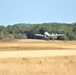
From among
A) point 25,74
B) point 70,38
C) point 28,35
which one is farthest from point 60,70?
point 28,35

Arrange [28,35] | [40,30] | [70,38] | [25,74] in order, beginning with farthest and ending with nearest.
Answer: [40,30], [28,35], [70,38], [25,74]

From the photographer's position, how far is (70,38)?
141125mm

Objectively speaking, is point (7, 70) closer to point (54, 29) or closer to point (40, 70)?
point (40, 70)

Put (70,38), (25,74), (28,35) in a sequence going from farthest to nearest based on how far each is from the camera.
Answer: (28,35), (70,38), (25,74)

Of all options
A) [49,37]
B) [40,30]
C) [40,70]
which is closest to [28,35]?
[40,30]

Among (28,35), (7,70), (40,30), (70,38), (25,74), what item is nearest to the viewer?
(25,74)

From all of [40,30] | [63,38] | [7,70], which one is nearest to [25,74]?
[7,70]

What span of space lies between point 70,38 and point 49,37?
9028 mm

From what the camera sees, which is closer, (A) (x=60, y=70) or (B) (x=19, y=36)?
(A) (x=60, y=70)

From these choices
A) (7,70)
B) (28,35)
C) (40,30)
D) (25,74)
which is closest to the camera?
(25,74)

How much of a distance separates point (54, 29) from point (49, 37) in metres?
30.1

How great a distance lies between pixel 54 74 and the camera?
16391 millimetres

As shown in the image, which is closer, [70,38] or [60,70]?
[60,70]

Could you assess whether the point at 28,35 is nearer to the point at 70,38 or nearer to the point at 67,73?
the point at 70,38
